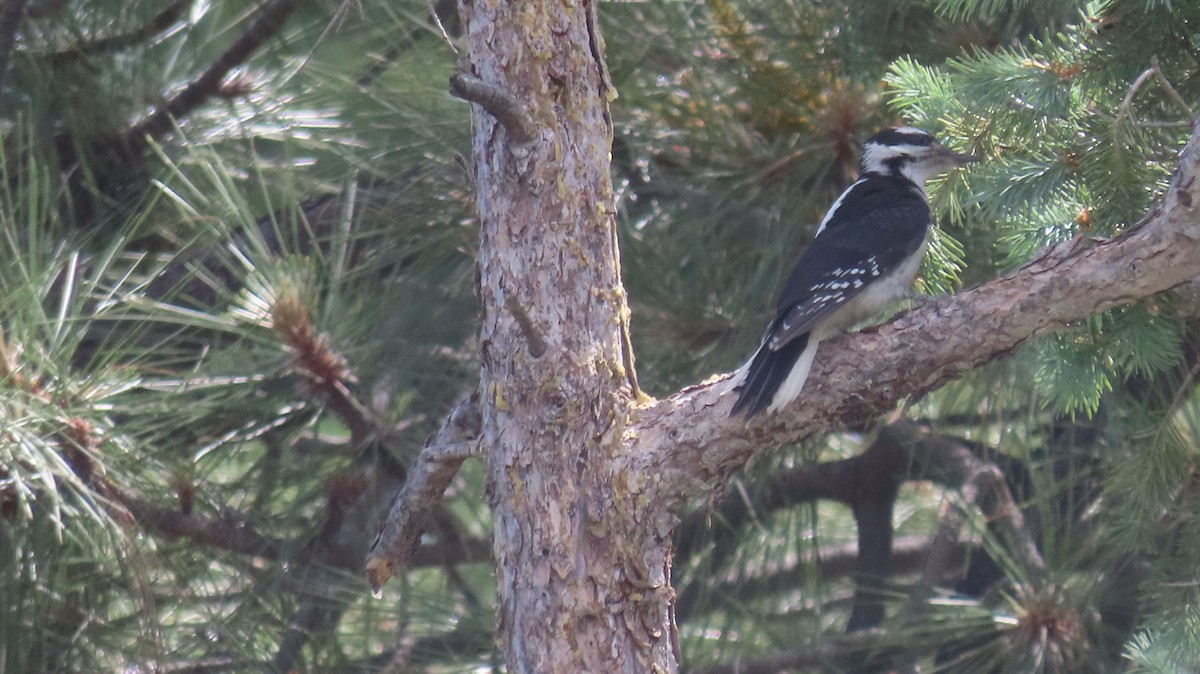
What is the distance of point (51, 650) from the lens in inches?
74.8

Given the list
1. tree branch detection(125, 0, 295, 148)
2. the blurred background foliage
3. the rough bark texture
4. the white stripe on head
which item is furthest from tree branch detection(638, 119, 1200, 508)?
tree branch detection(125, 0, 295, 148)

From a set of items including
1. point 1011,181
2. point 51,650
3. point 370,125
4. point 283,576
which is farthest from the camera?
point 370,125

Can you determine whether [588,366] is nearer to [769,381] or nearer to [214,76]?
[769,381]

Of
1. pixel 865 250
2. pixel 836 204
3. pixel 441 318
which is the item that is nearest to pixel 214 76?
pixel 441 318

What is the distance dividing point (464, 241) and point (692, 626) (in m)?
0.83

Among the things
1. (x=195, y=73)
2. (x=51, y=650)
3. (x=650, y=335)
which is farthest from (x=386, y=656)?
(x=195, y=73)

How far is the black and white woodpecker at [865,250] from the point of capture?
5.41 ft

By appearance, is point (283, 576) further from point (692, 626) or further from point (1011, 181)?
point (1011, 181)

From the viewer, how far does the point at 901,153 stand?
2037 mm

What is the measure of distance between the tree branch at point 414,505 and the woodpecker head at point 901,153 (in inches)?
36.5

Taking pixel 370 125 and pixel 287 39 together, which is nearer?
pixel 370 125

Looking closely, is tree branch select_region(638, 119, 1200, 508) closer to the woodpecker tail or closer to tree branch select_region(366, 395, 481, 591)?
the woodpecker tail

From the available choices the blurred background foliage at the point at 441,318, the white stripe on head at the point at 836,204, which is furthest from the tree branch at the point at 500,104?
the white stripe on head at the point at 836,204

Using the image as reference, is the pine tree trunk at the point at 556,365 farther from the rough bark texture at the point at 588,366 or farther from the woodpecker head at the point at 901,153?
the woodpecker head at the point at 901,153
